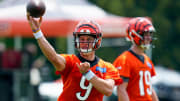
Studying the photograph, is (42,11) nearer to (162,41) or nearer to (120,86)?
(120,86)

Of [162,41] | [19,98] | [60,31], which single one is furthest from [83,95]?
[162,41]

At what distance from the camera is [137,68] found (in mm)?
5477

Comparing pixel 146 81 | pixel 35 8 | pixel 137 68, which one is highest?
pixel 35 8

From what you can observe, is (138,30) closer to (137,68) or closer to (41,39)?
(137,68)

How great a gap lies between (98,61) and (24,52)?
287 inches

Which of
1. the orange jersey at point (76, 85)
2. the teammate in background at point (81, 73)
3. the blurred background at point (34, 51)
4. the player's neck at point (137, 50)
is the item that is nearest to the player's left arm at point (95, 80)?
the teammate in background at point (81, 73)

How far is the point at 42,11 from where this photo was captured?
4.08 meters

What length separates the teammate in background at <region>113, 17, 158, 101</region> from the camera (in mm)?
5348

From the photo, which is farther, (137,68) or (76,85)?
(137,68)

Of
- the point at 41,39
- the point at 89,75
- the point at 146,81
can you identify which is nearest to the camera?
the point at 41,39

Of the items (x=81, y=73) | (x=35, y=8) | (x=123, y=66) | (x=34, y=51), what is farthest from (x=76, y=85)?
(x=34, y=51)

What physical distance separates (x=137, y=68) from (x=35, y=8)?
2.01m

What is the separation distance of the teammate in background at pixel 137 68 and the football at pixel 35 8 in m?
1.69

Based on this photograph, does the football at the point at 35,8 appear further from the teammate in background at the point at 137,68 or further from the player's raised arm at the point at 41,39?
the teammate in background at the point at 137,68
